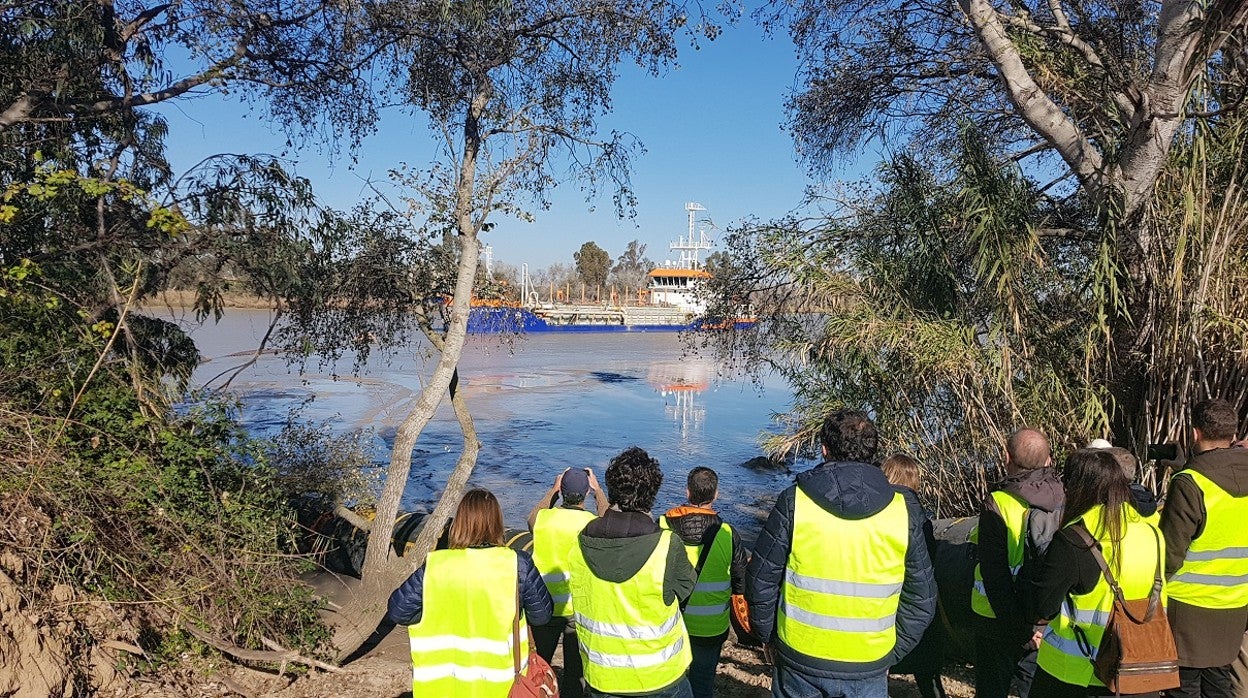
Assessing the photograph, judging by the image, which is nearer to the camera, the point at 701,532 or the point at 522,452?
the point at 701,532

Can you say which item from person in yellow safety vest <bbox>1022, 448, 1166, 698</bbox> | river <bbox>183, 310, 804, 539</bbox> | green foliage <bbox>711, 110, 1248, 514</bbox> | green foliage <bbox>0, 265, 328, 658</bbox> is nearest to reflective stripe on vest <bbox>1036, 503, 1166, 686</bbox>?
person in yellow safety vest <bbox>1022, 448, 1166, 698</bbox>

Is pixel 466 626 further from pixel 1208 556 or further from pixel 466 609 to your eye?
pixel 1208 556

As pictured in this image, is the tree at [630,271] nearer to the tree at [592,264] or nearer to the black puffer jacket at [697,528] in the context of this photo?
the tree at [592,264]

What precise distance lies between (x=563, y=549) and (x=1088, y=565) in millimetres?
2335

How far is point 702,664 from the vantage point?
12.8ft

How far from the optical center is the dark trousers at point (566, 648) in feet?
14.7

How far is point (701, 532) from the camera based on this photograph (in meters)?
3.81

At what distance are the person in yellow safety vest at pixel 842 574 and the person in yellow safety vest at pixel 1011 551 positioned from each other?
0.37 meters

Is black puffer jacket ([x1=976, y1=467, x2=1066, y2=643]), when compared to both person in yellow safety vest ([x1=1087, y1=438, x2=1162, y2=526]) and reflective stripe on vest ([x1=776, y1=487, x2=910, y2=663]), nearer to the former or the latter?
person in yellow safety vest ([x1=1087, y1=438, x2=1162, y2=526])

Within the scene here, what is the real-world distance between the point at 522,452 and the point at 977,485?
13284mm

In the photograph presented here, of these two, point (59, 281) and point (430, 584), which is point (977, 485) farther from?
point (59, 281)

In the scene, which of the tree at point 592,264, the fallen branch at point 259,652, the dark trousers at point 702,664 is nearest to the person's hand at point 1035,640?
the dark trousers at point 702,664

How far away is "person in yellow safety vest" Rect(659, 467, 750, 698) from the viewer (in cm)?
375

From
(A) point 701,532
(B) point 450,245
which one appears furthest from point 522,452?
(A) point 701,532
